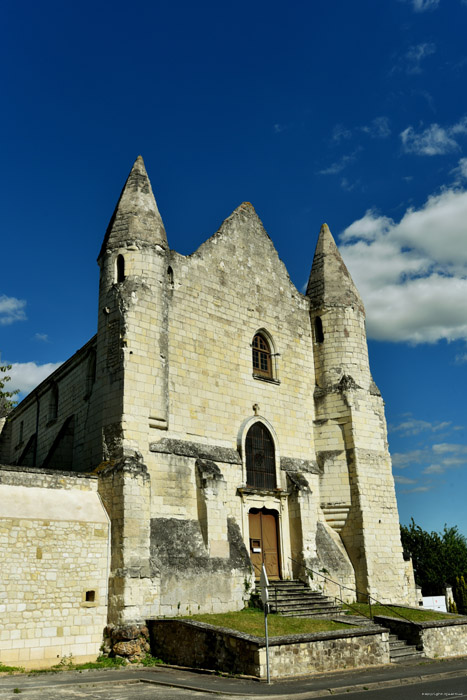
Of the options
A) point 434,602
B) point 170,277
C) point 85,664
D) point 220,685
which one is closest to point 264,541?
point 85,664

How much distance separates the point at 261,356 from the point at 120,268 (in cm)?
610

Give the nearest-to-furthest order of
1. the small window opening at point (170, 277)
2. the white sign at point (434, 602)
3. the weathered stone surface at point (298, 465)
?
the small window opening at point (170, 277)
the weathered stone surface at point (298, 465)
the white sign at point (434, 602)

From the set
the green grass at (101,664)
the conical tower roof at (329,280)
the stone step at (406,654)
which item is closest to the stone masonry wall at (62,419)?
the green grass at (101,664)

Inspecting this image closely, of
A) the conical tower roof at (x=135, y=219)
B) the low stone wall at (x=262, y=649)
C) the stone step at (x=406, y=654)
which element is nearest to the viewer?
the low stone wall at (x=262, y=649)

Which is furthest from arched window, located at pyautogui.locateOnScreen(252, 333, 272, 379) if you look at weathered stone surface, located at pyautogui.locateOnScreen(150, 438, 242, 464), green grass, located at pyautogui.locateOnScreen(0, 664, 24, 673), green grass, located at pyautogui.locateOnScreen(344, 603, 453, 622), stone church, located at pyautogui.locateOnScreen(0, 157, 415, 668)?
green grass, located at pyautogui.locateOnScreen(0, 664, 24, 673)

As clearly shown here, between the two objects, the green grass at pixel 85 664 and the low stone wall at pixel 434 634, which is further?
the low stone wall at pixel 434 634

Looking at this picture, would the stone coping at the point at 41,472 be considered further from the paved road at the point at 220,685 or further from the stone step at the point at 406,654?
the stone step at the point at 406,654

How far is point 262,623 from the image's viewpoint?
14.4m

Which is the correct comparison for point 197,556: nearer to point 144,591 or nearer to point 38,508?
point 144,591

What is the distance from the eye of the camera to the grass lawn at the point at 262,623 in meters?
13.7

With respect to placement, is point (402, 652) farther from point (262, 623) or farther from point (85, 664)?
point (85, 664)

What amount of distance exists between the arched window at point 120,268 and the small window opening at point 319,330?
8429 millimetres

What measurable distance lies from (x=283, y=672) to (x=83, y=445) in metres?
8.82

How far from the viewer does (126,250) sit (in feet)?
60.8
